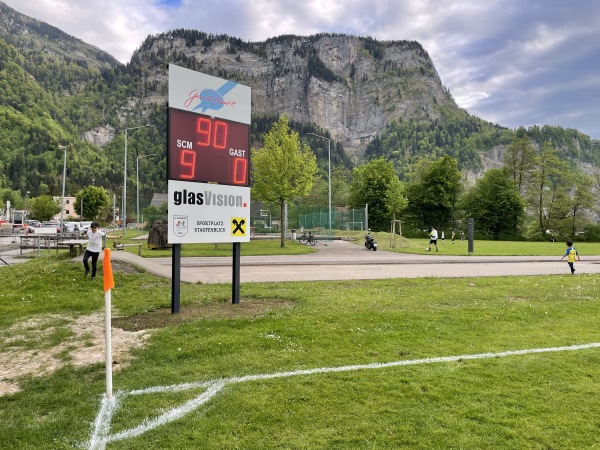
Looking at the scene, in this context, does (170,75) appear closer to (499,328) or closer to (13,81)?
(499,328)

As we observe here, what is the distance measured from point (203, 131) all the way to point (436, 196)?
62.4 m

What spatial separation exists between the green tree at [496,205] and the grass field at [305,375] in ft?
193

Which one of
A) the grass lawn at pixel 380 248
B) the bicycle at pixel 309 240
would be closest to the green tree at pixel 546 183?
the grass lawn at pixel 380 248

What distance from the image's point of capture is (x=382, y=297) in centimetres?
1042

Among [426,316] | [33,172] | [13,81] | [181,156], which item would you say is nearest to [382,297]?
[426,316]

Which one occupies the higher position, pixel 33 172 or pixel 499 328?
pixel 33 172

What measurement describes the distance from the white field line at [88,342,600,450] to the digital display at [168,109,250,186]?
4718 millimetres

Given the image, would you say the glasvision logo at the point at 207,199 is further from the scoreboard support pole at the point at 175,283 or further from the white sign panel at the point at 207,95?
the white sign panel at the point at 207,95

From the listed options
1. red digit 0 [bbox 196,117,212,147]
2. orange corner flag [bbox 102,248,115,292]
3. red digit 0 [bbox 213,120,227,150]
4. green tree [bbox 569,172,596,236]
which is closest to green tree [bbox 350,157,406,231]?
green tree [bbox 569,172,596,236]

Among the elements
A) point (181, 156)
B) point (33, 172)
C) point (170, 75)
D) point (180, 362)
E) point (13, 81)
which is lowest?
point (180, 362)

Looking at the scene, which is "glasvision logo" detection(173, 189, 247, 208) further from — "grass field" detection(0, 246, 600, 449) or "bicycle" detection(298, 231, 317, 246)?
"bicycle" detection(298, 231, 317, 246)

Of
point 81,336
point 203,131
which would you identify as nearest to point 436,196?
point 203,131

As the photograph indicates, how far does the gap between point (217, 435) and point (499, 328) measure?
231 inches

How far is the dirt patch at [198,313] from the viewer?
25.7 ft
